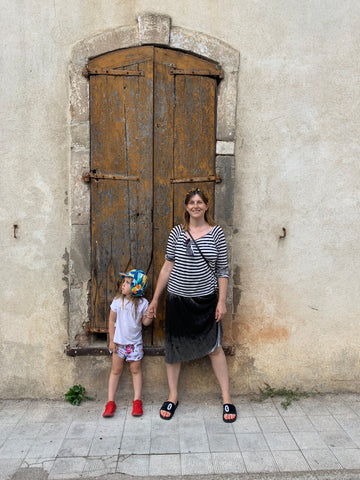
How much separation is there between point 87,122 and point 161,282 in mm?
1557

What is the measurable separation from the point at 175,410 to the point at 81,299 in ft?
4.23

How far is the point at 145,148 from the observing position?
10.9ft

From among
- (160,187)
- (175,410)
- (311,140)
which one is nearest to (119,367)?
(175,410)

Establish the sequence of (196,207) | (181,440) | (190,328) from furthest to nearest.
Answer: (190,328) → (196,207) → (181,440)

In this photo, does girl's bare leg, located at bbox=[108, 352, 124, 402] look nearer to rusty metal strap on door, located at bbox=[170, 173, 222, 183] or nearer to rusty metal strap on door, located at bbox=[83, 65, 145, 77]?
rusty metal strap on door, located at bbox=[170, 173, 222, 183]

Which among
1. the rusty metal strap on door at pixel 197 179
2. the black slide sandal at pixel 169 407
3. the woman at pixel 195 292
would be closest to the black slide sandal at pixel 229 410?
the woman at pixel 195 292

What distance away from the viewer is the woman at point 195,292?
302cm

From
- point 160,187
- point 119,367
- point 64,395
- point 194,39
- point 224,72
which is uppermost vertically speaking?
point 194,39

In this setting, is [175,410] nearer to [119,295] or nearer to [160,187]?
[119,295]

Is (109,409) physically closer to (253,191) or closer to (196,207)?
(196,207)

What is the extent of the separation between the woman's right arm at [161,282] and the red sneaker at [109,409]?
2.79 ft

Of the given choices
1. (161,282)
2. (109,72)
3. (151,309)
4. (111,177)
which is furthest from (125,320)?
(109,72)

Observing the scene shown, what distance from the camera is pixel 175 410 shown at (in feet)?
10.6

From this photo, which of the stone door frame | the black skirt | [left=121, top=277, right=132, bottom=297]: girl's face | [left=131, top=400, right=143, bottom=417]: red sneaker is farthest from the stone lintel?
[left=131, top=400, right=143, bottom=417]: red sneaker
